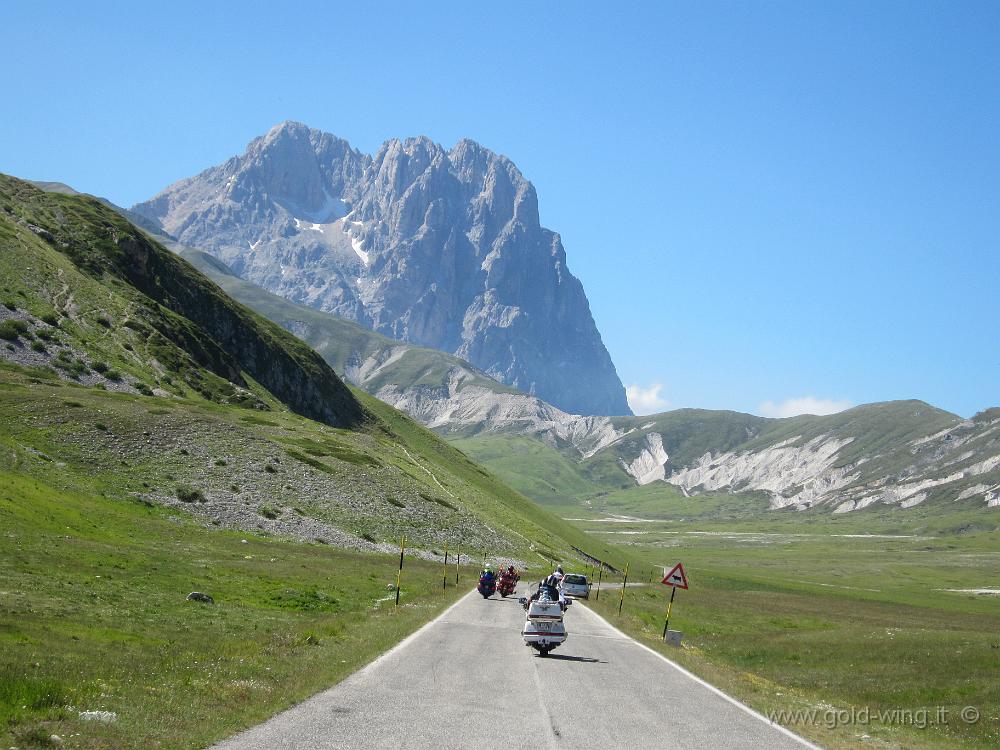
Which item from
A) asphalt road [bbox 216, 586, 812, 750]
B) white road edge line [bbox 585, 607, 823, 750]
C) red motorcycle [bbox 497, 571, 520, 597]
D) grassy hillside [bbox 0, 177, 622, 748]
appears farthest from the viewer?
red motorcycle [bbox 497, 571, 520, 597]

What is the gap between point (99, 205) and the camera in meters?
188

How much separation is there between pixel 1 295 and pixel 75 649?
10523cm

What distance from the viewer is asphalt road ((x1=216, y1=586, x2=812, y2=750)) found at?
15.5 meters

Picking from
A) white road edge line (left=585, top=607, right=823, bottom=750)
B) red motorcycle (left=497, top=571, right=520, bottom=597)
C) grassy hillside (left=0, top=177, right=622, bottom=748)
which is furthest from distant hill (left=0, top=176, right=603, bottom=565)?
white road edge line (left=585, top=607, right=823, bottom=750)

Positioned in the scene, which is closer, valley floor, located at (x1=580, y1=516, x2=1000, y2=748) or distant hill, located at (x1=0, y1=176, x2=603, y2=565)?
valley floor, located at (x1=580, y1=516, x2=1000, y2=748)

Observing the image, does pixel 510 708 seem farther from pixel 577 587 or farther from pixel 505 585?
pixel 577 587

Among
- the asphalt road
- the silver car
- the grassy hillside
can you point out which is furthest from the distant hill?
the asphalt road

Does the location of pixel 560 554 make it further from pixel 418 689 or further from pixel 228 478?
pixel 418 689

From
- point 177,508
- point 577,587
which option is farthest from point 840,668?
point 177,508

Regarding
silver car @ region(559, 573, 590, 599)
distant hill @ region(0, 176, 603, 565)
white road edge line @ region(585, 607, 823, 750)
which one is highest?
distant hill @ region(0, 176, 603, 565)

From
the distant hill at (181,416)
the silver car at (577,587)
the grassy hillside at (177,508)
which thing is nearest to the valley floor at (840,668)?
the silver car at (577,587)

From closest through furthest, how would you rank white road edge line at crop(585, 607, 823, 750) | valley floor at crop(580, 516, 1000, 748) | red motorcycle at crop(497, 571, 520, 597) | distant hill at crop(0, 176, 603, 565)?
white road edge line at crop(585, 607, 823, 750) < valley floor at crop(580, 516, 1000, 748) < red motorcycle at crop(497, 571, 520, 597) < distant hill at crop(0, 176, 603, 565)

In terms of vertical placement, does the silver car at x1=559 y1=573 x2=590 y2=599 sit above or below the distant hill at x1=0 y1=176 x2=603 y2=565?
Result: below

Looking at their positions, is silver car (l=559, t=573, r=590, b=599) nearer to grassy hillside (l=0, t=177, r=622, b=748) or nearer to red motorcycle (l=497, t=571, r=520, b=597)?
grassy hillside (l=0, t=177, r=622, b=748)
